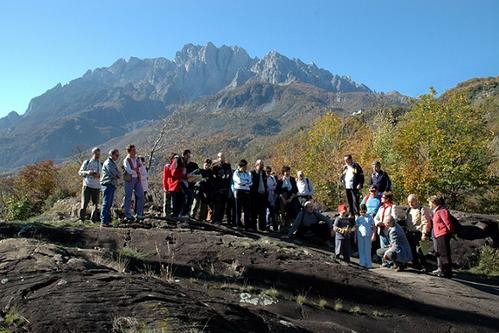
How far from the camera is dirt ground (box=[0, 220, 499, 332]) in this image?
4.55 metres

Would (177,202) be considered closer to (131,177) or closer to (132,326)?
(131,177)

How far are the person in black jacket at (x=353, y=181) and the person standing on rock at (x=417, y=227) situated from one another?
1903mm

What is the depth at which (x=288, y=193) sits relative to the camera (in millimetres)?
15117

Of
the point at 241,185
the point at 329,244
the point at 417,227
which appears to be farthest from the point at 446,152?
the point at 241,185

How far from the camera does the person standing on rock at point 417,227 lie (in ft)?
40.9

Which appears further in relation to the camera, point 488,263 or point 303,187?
point 303,187

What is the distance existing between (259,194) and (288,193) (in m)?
1.31

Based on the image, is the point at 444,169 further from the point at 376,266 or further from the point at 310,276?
the point at 310,276

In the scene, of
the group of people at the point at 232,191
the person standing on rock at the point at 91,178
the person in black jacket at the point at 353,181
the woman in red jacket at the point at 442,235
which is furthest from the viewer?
the person in black jacket at the point at 353,181

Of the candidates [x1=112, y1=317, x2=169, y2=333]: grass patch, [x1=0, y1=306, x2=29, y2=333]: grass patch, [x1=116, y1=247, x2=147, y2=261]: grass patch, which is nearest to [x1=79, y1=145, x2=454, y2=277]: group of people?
[x1=116, y1=247, x2=147, y2=261]: grass patch

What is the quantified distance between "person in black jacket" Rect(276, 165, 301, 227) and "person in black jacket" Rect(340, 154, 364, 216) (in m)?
1.65

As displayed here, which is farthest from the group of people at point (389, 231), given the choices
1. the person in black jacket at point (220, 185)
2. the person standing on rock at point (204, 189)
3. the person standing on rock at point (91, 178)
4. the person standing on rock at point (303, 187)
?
the person standing on rock at point (91, 178)

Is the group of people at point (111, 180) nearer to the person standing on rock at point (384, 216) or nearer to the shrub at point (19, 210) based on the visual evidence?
the person standing on rock at point (384, 216)

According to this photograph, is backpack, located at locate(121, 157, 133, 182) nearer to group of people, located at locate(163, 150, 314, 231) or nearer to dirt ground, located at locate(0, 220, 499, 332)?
dirt ground, located at locate(0, 220, 499, 332)
